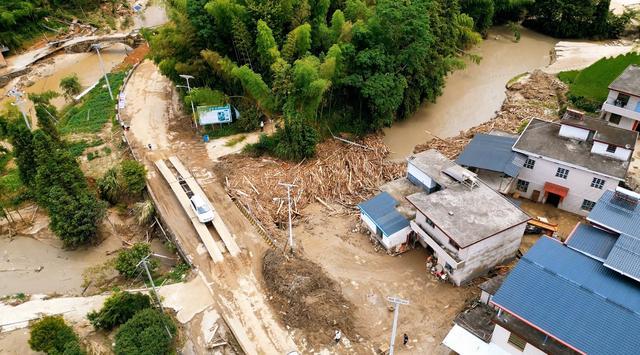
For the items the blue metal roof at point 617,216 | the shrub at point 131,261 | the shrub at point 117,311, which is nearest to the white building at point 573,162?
the blue metal roof at point 617,216

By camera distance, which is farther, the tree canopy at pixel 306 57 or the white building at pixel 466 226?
the tree canopy at pixel 306 57

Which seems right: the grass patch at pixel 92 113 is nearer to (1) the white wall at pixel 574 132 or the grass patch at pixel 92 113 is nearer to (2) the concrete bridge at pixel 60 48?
(2) the concrete bridge at pixel 60 48

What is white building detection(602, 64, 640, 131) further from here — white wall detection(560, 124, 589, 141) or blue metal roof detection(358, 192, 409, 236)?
blue metal roof detection(358, 192, 409, 236)

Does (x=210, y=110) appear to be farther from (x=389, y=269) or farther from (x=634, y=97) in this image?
(x=634, y=97)

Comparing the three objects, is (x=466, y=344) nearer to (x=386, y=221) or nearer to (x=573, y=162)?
(x=386, y=221)

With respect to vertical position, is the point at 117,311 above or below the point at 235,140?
below

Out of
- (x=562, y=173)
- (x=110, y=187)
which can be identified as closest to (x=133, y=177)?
(x=110, y=187)
